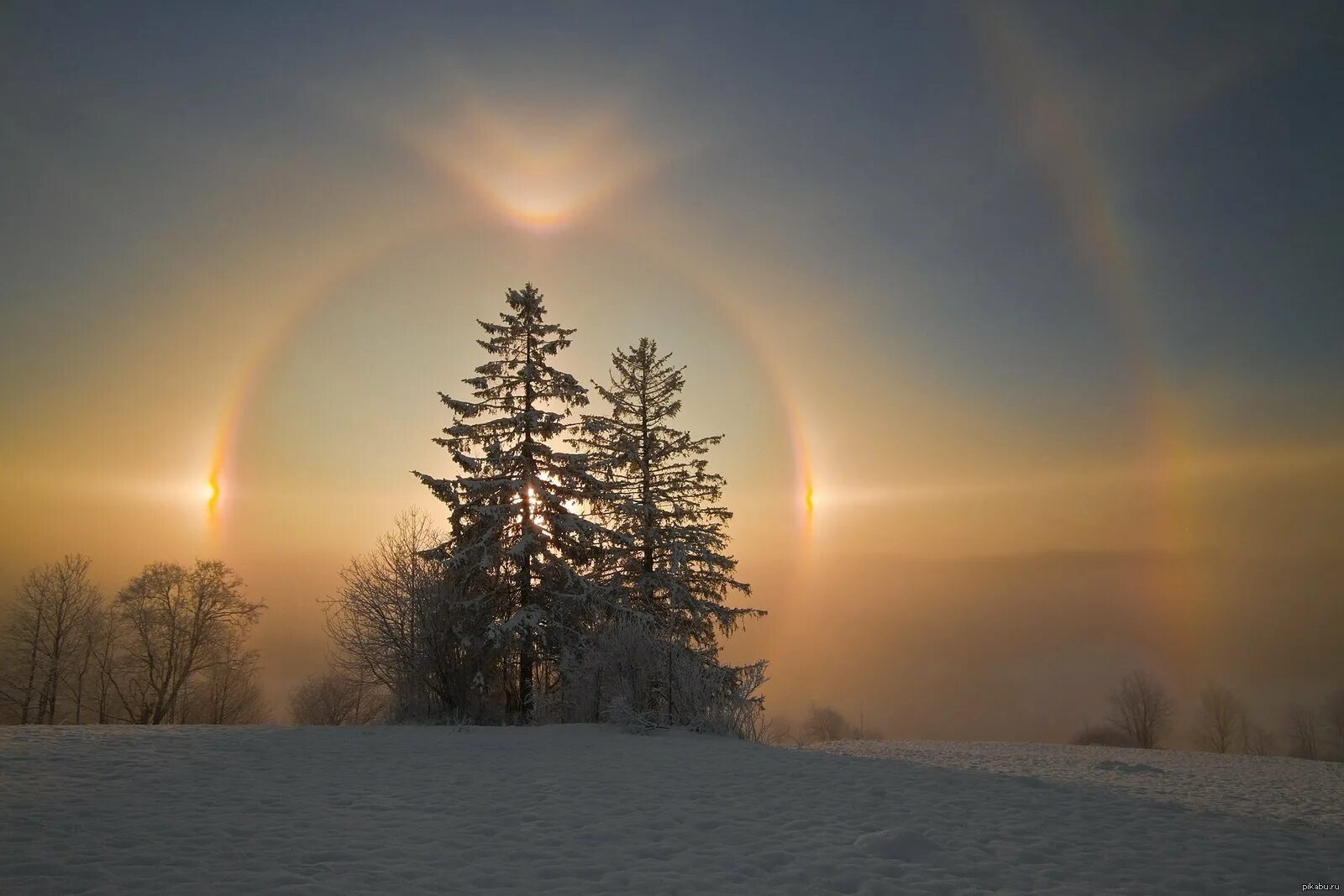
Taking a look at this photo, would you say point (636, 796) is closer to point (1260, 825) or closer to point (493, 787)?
point (493, 787)

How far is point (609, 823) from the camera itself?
27.3 feet

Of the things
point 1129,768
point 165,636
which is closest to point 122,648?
point 165,636

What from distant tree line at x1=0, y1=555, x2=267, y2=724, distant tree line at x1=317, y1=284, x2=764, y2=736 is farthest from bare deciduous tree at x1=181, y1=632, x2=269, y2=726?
distant tree line at x1=317, y1=284, x2=764, y2=736

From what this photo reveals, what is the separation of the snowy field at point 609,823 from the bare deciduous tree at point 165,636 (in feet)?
91.3

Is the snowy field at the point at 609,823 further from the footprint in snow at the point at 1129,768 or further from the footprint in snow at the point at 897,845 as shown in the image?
the footprint in snow at the point at 1129,768

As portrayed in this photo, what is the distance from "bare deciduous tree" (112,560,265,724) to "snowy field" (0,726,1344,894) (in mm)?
27835

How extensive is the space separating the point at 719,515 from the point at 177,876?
64.2 feet

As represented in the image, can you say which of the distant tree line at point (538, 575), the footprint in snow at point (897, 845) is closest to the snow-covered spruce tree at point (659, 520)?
the distant tree line at point (538, 575)

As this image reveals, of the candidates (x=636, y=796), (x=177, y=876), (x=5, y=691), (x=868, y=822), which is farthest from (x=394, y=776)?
(x=5, y=691)

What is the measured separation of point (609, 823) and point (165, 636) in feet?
133

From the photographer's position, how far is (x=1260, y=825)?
857 cm

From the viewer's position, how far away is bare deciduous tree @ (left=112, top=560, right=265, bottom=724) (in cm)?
3597

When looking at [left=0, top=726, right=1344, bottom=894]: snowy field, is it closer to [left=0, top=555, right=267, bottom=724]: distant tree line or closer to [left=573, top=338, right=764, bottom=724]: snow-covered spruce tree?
[left=573, top=338, right=764, bottom=724]: snow-covered spruce tree

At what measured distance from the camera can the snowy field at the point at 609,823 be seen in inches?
246
